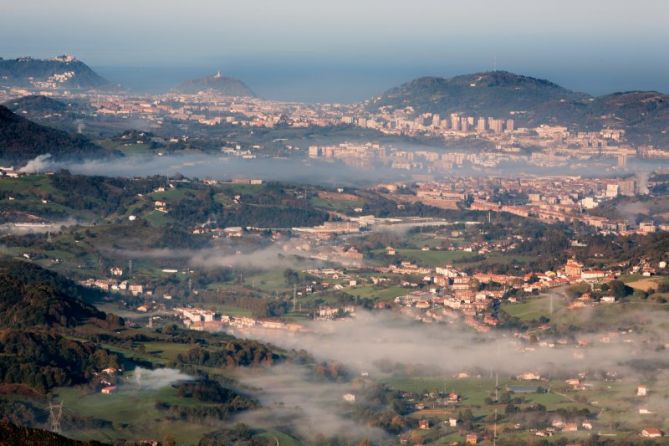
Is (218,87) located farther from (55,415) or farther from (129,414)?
(55,415)

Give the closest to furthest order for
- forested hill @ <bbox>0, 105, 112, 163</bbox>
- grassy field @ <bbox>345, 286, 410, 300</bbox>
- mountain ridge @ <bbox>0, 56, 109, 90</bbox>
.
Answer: grassy field @ <bbox>345, 286, 410, 300</bbox> < forested hill @ <bbox>0, 105, 112, 163</bbox> < mountain ridge @ <bbox>0, 56, 109, 90</bbox>

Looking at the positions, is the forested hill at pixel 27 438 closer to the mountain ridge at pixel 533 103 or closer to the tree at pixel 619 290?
the tree at pixel 619 290

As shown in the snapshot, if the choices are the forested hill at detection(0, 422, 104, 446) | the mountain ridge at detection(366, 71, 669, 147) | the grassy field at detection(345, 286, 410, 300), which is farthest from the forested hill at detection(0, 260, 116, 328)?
the mountain ridge at detection(366, 71, 669, 147)

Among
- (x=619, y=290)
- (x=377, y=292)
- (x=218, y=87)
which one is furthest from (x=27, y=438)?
(x=218, y=87)

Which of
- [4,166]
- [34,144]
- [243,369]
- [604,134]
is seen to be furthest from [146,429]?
[604,134]

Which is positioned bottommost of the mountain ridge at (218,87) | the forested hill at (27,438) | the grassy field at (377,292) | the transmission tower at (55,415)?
the mountain ridge at (218,87)

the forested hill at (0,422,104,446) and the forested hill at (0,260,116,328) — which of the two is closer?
the forested hill at (0,422,104,446)

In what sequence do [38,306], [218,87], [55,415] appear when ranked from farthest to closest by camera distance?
[218,87]
[38,306]
[55,415]

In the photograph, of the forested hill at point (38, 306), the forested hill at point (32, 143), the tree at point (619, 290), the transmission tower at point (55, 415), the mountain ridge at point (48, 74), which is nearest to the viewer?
the transmission tower at point (55, 415)

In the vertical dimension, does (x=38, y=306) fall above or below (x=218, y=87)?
above

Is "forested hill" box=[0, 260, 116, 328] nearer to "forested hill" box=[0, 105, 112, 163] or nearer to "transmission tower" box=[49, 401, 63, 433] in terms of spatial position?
"transmission tower" box=[49, 401, 63, 433]

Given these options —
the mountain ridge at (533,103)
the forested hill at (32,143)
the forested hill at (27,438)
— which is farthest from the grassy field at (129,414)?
the mountain ridge at (533,103)
